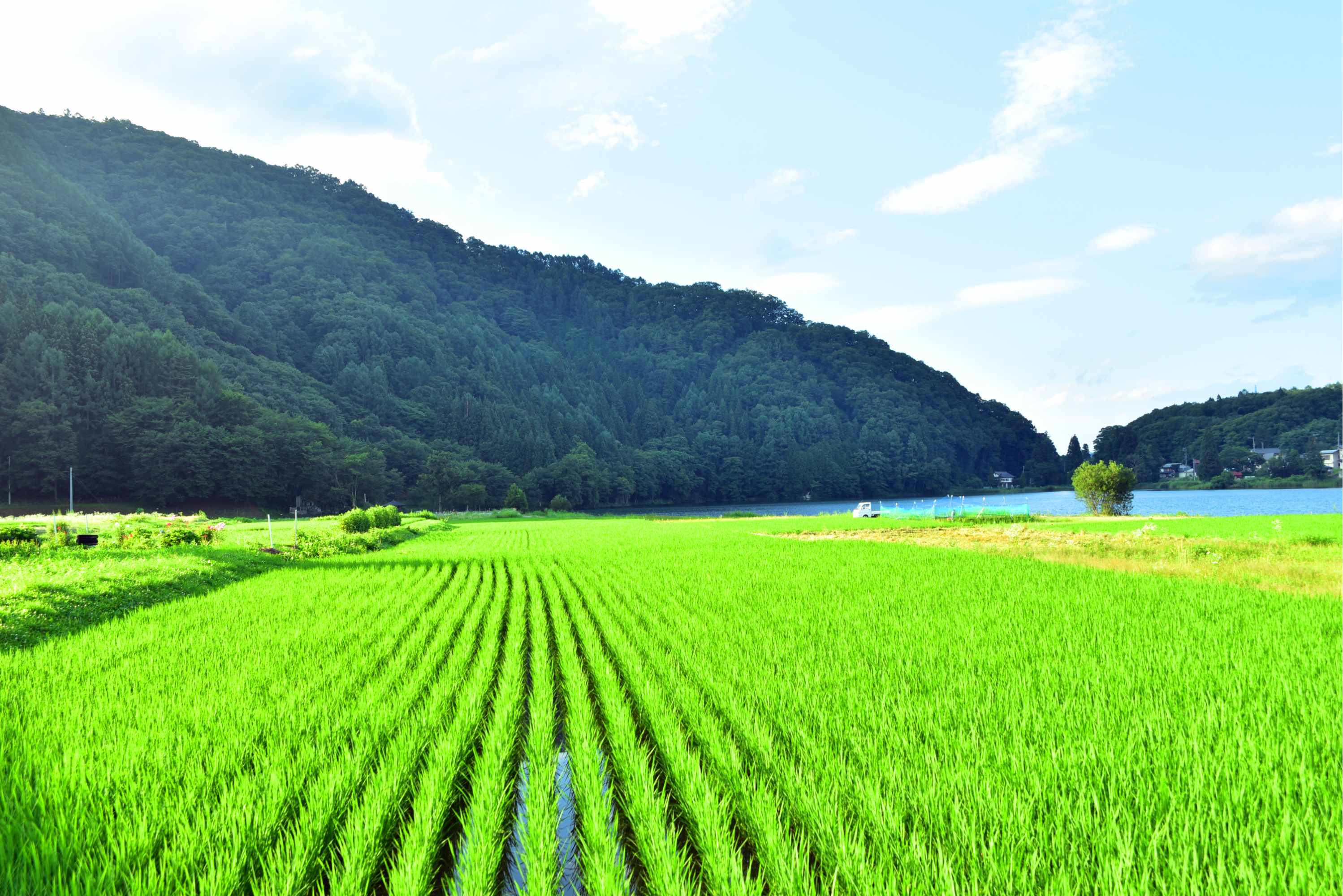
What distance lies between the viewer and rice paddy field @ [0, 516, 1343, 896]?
263cm

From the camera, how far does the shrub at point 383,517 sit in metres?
28.1

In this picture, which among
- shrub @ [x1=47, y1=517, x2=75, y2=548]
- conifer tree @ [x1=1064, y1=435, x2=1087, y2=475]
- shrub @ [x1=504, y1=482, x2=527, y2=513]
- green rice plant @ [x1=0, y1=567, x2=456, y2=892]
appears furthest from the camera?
conifer tree @ [x1=1064, y1=435, x2=1087, y2=475]

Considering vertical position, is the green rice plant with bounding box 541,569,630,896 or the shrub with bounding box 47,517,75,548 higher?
the shrub with bounding box 47,517,75,548

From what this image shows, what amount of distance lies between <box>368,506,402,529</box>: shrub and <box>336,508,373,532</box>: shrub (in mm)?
646

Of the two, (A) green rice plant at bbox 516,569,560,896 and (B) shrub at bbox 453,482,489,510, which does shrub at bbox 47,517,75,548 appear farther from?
(B) shrub at bbox 453,482,489,510

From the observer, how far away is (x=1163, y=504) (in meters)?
63.8

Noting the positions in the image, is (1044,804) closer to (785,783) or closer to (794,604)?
(785,783)

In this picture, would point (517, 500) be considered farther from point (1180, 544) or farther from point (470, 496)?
point (1180, 544)

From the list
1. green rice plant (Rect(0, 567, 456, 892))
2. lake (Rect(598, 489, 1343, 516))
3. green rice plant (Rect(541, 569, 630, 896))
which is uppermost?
green rice plant (Rect(0, 567, 456, 892))

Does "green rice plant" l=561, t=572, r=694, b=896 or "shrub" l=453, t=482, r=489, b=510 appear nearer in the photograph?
"green rice plant" l=561, t=572, r=694, b=896

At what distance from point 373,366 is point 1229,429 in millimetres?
147525

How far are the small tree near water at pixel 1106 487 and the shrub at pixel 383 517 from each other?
42.2 metres

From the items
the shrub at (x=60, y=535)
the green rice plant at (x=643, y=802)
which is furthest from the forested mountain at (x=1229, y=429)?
the shrub at (x=60, y=535)

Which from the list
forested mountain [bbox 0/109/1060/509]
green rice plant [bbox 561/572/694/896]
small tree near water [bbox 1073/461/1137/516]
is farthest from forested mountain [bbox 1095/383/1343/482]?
green rice plant [bbox 561/572/694/896]
